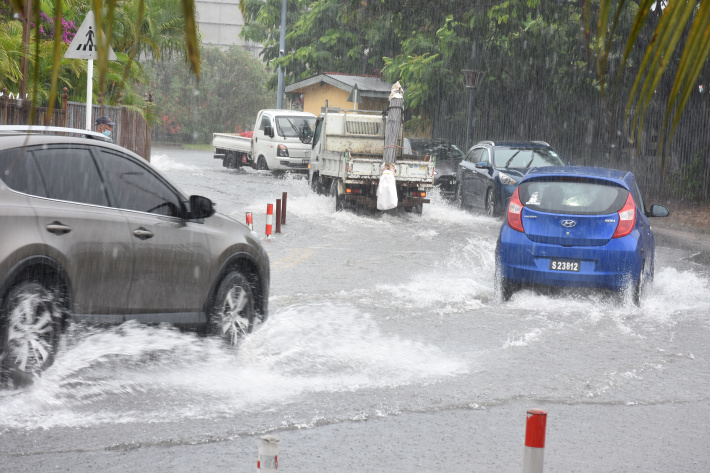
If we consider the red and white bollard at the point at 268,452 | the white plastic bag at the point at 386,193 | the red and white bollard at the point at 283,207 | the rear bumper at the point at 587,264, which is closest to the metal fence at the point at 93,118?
the red and white bollard at the point at 283,207

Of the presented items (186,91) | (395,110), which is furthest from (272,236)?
(186,91)

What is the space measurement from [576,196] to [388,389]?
4.69 m

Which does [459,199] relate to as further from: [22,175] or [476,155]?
[22,175]

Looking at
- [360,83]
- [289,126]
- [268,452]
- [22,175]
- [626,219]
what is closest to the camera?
[268,452]

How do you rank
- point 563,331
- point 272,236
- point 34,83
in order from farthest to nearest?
1. point 272,236
2. point 563,331
3. point 34,83

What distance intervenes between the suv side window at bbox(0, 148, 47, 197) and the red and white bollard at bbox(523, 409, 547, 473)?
12.1 feet

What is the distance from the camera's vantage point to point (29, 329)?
19.1 feet

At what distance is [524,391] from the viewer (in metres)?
6.98

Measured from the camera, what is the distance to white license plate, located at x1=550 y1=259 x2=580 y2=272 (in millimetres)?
10477

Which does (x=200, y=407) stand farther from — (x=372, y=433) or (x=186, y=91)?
(x=186, y=91)

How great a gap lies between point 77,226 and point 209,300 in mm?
1459

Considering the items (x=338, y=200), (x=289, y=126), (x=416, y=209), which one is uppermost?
(x=289, y=126)

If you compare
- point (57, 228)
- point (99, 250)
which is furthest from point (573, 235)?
point (57, 228)

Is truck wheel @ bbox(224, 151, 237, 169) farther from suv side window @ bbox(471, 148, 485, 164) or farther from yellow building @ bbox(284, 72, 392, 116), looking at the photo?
suv side window @ bbox(471, 148, 485, 164)
